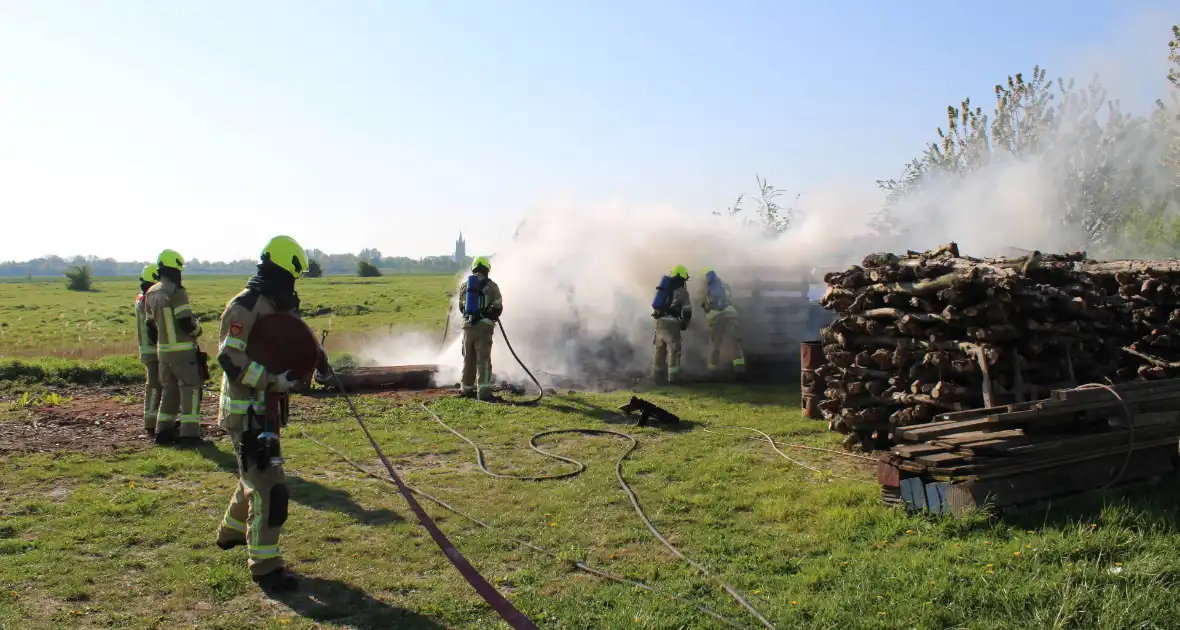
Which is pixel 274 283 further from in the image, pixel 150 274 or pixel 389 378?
pixel 389 378

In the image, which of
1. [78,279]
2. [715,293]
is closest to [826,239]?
[715,293]

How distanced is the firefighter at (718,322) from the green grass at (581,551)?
21.4ft

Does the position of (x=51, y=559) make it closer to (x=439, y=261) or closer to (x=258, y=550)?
(x=258, y=550)

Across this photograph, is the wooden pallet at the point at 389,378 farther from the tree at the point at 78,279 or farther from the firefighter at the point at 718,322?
the tree at the point at 78,279

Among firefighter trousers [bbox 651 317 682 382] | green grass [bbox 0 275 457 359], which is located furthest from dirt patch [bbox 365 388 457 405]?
green grass [bbox 0 275 457 359]

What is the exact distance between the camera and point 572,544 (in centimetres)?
598

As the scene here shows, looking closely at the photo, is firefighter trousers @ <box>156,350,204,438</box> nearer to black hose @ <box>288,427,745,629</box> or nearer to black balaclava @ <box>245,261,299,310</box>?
black hose @ <box>288,427,745,629</box>

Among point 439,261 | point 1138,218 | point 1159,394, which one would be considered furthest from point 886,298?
point 439,261

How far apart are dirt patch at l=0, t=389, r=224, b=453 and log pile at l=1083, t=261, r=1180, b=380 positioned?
11663mm

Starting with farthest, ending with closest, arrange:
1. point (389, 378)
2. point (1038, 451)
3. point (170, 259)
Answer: point (389, 378) < point (170, 259) < point (1038, 451)

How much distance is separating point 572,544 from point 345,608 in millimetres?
1756

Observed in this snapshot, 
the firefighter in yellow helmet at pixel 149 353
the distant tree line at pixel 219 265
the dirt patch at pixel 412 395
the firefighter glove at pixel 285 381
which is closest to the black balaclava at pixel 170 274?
the firefighter in yellow helmet at pixel 149 353

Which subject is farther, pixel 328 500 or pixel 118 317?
pixel 118 317

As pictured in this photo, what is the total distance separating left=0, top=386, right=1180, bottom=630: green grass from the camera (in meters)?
4.58
